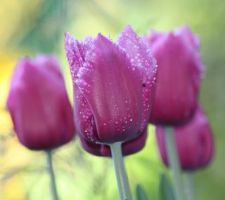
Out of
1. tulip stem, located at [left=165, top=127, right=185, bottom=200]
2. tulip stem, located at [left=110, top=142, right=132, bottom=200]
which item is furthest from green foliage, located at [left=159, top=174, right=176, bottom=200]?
tulip stem, located at [left=110, top=142, right=132, bottom=200]

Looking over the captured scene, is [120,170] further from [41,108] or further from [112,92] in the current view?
[41,108]

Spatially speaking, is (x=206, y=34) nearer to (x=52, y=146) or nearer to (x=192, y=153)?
(x=192, y=153)

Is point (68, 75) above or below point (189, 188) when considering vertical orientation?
above

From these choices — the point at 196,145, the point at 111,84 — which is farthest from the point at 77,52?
the point at 196,145

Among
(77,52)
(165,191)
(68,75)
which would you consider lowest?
(165,191)

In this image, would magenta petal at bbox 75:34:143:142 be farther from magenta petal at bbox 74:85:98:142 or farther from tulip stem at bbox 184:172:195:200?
tulip stem at bbox 184:172:195:200

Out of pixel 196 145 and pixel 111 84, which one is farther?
pixel 196 145

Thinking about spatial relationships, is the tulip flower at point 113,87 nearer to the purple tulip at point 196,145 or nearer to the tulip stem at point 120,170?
the tulip stem at point 120,170
